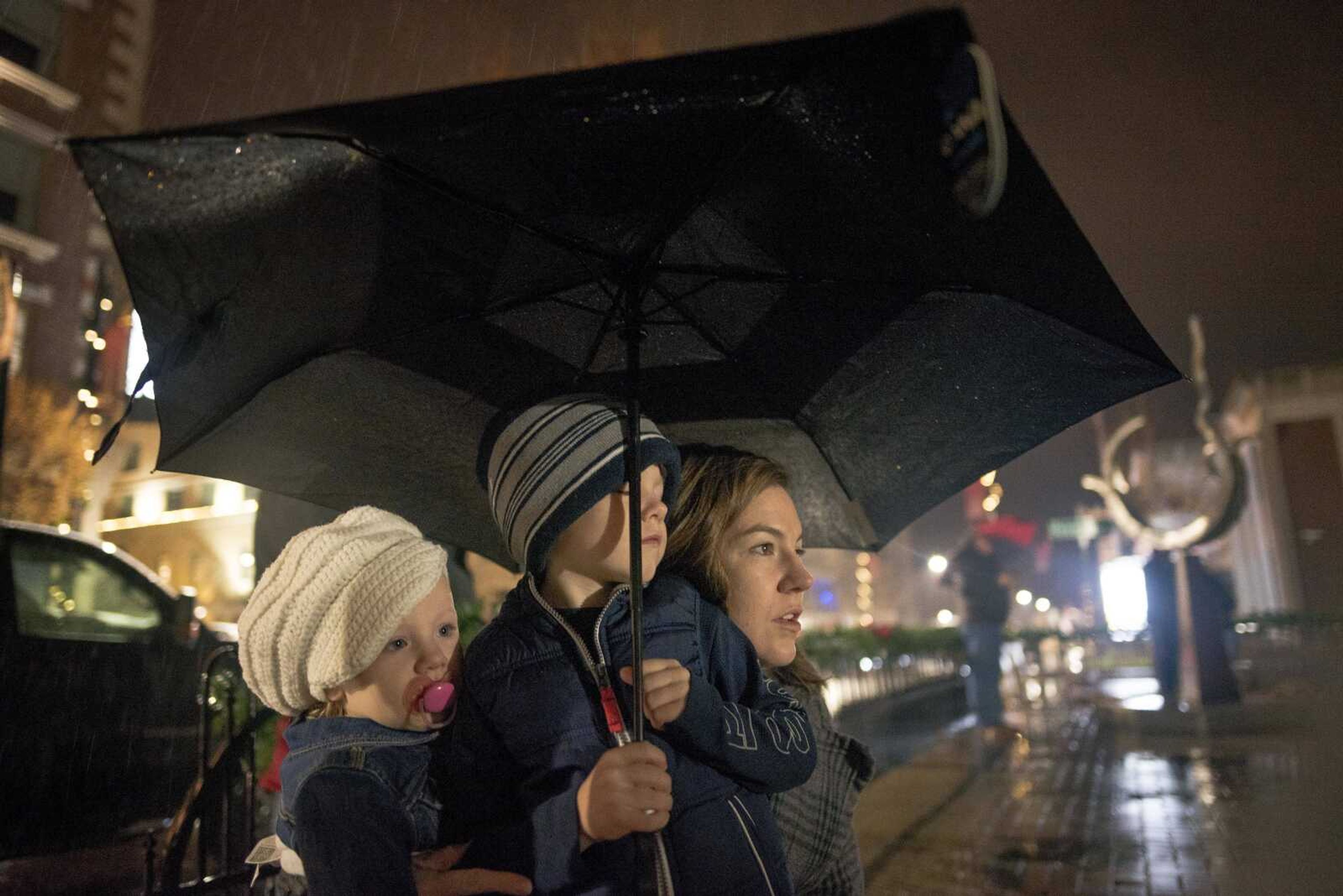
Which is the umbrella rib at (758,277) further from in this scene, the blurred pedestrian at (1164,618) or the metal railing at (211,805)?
the blurred pedestrian at (1164,618)

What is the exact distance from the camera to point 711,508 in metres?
2.47

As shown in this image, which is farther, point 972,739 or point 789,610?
point 972,739

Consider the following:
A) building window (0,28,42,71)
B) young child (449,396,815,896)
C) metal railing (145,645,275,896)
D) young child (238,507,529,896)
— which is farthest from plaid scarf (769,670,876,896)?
building window (0,28,42,71)

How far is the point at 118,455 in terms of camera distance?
45750 mm

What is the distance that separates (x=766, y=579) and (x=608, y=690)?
0.74m

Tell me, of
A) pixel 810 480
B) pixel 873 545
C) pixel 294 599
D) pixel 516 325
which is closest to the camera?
pixel 294 599

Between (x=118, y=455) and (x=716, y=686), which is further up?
(x=118, y=455)

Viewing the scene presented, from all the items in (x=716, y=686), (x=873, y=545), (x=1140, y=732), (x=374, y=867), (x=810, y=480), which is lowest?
(x=1140, y=732)

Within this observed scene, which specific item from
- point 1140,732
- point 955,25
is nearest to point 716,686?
point 955,25

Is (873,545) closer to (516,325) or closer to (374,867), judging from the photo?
(516,325)

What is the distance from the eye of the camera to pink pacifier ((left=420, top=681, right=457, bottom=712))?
192cm

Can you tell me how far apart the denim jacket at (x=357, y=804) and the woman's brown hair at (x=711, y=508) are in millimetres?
771

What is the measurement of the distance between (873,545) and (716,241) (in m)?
1.60

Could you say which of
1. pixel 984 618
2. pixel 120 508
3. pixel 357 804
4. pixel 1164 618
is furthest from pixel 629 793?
pixel 120 508
